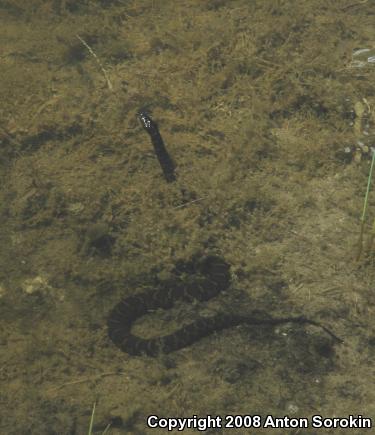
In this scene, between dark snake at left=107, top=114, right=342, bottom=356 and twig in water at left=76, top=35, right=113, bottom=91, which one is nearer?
dark snake at left=107, top=114, right=342, bottom=356

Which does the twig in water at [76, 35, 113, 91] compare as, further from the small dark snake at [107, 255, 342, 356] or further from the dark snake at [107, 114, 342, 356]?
the small dark snake at [107, 255, 342, 356]

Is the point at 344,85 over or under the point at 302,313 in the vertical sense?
over

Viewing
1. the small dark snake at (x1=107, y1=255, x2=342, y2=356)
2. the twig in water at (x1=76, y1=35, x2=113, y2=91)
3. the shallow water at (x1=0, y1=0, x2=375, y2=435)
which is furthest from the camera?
the twig in water at (x1=76, y1=35, x2=113, y2=91)

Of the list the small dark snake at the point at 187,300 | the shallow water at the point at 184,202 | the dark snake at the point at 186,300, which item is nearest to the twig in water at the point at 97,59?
the shallow water at the point at 184,202

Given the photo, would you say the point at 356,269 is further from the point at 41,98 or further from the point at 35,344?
the point at 41,98

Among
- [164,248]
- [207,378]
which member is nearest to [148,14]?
[164,248]

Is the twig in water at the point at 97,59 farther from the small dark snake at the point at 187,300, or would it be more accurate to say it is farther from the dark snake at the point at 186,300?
the small dark snake at the point at 187,300

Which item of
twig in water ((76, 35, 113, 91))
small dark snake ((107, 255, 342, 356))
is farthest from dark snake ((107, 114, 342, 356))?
twig in water ((76, 35, 113, 91))

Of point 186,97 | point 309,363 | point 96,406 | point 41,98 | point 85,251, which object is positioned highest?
point 41,98

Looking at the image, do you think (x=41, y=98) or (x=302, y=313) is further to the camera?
(x=41, y=98)
